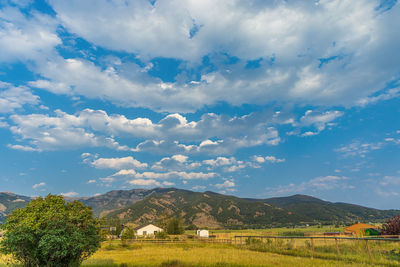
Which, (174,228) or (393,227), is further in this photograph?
(174,228)

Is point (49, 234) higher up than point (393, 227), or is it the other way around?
point (49, 234)

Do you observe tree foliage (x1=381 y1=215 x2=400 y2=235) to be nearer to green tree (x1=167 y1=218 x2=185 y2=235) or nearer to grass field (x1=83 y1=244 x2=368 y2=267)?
grass field (x1=83 y1=244 x2=368 y2=267)

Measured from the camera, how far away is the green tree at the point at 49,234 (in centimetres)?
1129

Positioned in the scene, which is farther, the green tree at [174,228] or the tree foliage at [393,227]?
the green tree at [174,228]

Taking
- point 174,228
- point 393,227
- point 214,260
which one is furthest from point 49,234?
point 174,228

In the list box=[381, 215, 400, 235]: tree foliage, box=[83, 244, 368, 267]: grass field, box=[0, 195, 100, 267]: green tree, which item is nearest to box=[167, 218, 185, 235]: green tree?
box=[83, 244, 368, 267]: grass field

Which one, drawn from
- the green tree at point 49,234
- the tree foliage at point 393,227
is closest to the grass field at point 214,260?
the green tree at point 49,234

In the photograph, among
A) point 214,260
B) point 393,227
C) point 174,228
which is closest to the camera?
point 214,260

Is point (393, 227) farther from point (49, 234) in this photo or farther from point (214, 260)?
point (49, 234)

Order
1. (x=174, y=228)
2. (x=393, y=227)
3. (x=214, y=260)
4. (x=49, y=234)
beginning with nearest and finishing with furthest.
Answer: (x=49, y=234) → (x=214, y=260) → (x=393, y=227) → (x=174, y=228)

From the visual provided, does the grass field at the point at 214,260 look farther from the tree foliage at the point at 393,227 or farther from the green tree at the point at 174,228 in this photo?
the green tree at the point at 174,228

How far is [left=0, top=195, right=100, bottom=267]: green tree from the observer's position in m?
11.3

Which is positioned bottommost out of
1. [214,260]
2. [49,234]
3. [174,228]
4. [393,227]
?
[174,228]

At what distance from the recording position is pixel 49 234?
37.8 feet
